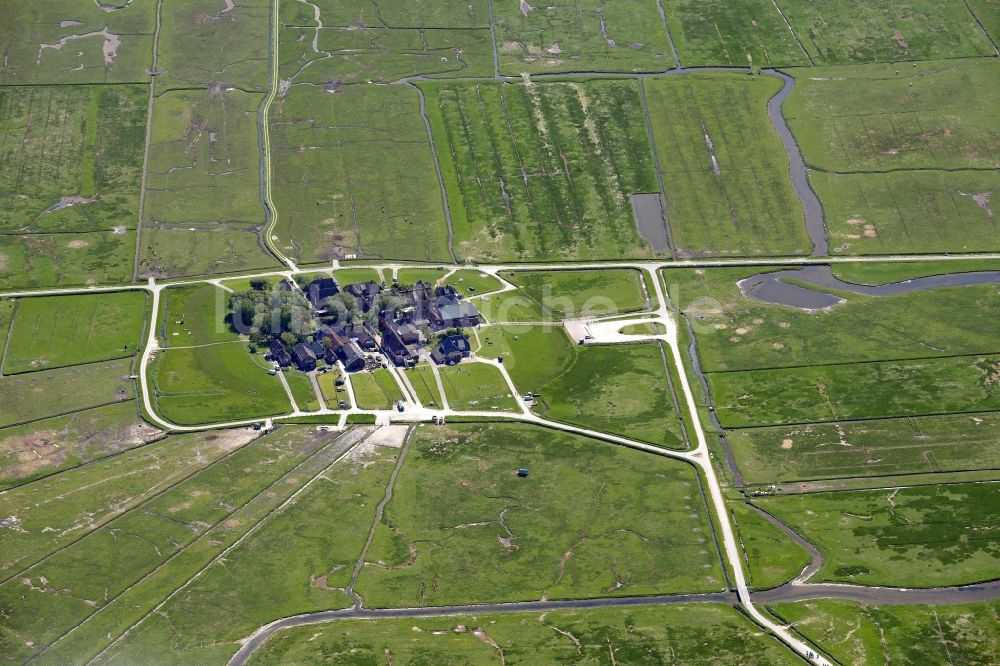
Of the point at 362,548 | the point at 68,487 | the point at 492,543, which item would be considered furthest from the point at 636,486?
the point at 68,487

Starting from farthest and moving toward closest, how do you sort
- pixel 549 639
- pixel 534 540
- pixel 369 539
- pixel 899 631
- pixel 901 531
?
pixel 901 531 → pixel 534 540 → pixel 369 539 → pixel 899 631 → pixel 549 639

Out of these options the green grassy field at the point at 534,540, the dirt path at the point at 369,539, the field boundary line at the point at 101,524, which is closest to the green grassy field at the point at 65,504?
the field boundary line at the point at 101,524

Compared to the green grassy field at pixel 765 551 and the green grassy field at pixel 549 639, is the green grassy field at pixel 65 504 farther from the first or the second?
the green grassy field at pixel 765 551

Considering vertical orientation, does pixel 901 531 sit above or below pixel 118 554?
below

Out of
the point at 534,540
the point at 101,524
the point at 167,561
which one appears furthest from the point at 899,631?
the point at 101,524

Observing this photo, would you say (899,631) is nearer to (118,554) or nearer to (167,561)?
(167,561)
